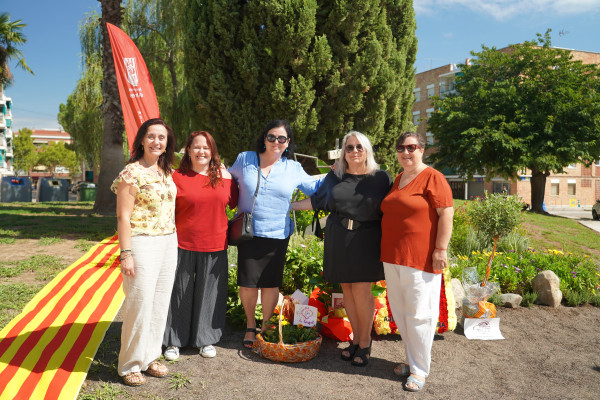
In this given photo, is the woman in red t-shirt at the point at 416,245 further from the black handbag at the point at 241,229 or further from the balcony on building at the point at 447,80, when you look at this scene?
the balcony on building at the point at 447,80

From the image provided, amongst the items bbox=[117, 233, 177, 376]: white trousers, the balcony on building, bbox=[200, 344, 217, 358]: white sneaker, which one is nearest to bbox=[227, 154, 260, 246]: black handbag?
bbox=[117, 233, 177, 376]: white trousers

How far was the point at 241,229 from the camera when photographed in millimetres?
3729

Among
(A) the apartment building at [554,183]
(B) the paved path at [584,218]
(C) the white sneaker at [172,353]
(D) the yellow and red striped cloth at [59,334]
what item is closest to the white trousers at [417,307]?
(C) the white sneaker at [172,353]

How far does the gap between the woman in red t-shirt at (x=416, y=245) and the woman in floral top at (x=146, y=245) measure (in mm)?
1680

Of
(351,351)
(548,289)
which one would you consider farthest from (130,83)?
(548,289)

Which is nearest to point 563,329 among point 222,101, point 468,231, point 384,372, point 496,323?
point 496,323

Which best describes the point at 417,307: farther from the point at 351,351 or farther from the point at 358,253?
the point at 351,351

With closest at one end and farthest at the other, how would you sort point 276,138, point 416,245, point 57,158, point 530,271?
point 416,245
point 276,138
point 530,271
point 57,158

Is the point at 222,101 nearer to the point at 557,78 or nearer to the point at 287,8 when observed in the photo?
the point at 287,8

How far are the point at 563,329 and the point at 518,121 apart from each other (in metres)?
21.0

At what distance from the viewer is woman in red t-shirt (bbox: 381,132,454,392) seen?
10.7 ft

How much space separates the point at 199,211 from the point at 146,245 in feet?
1.92

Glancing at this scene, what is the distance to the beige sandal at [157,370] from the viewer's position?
3.36 m

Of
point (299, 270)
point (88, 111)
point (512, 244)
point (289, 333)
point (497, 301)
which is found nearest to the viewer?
point (289, 333)
